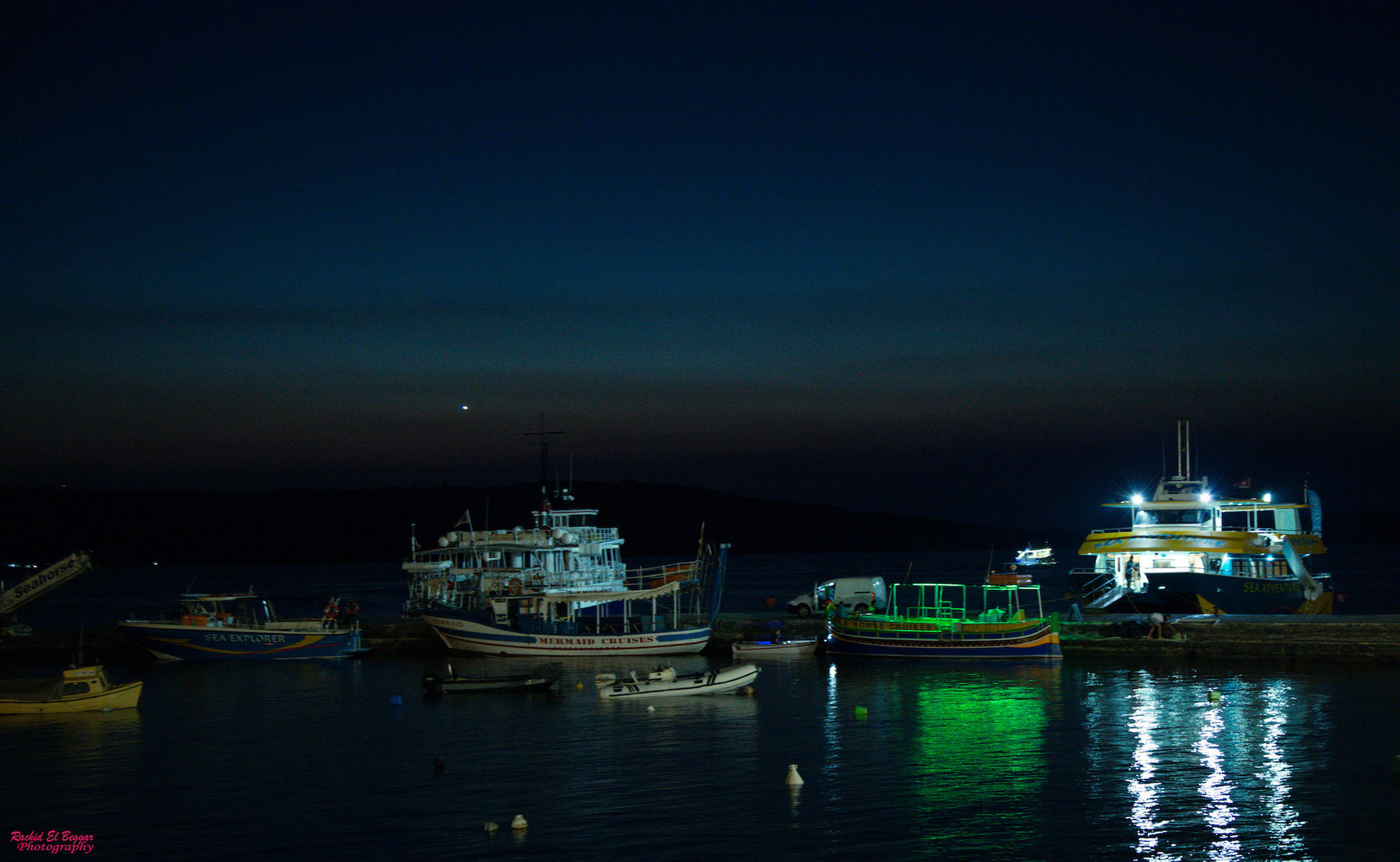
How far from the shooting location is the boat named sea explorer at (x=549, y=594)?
55.0m

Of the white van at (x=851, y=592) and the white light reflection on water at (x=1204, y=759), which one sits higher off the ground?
the white van at (x=851, y=592)

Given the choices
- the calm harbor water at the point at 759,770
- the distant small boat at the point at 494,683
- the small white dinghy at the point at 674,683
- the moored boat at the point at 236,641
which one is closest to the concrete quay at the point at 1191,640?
the calm harbor water at the point at 759,770

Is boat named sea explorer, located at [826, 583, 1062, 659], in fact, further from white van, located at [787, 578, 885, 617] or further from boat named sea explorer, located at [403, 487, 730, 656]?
white van, located at [787, 578, 885, 617]

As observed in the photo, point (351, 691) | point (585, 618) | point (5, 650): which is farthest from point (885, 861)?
point (5, 650)

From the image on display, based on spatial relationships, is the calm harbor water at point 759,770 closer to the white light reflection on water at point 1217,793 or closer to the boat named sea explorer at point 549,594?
the white light reflection on water at point 1217,793

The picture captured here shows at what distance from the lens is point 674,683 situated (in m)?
41.8

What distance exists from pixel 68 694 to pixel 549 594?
22.3 m

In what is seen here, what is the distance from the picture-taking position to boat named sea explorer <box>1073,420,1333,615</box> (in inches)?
2195

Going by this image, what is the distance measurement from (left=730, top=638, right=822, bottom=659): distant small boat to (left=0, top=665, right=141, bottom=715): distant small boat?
82.8 feet

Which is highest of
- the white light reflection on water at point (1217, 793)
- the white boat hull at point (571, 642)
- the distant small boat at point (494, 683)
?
the white boat hull at point (571, 642)

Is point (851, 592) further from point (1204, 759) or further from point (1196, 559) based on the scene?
point (1204, 759)

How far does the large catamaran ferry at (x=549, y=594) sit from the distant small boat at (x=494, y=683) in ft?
34.4

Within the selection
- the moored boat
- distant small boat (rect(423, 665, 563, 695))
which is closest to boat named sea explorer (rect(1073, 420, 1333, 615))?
distant small boat (rect(423, 665, 563, 695))

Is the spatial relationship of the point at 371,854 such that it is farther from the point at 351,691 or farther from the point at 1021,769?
the point at 351,691
